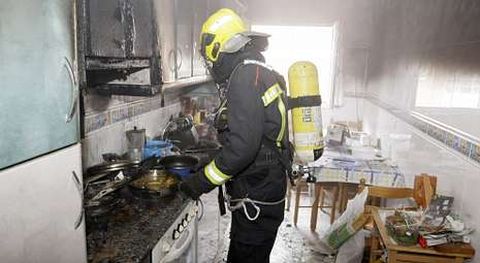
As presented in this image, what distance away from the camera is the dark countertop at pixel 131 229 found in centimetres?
112

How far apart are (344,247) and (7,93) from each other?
232 centimetres

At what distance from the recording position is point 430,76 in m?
2.32

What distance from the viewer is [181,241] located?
1.52 metres

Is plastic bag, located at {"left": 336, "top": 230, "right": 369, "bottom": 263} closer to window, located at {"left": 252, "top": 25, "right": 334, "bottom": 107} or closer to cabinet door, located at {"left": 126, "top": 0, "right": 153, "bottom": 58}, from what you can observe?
cabinet door, located at {"left": 126, "top": 0, "right": 153, "bottom": 58}

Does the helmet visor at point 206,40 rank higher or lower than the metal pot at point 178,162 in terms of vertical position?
higher

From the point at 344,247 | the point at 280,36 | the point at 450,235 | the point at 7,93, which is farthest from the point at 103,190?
the point at 280,36

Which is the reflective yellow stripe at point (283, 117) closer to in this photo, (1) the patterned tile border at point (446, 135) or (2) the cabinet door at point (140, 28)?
(2) the cabinet door at point (140, 28)

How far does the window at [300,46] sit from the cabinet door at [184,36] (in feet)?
7.79

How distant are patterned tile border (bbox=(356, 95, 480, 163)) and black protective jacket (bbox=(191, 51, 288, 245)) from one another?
891 millimetres

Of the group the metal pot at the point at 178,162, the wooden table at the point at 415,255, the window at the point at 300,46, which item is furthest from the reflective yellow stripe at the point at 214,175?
the window at the point at 300,46

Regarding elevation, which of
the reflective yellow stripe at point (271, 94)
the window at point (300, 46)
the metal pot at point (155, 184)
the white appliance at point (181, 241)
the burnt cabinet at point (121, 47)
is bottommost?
the white appliance at point (181, 241)

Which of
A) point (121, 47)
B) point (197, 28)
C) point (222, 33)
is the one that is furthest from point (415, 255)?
point (197, 28)

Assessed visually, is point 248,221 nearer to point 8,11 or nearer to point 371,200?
point 8,11

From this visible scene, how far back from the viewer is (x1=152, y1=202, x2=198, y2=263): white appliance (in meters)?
1.30
